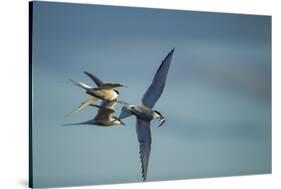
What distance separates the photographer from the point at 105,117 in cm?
598

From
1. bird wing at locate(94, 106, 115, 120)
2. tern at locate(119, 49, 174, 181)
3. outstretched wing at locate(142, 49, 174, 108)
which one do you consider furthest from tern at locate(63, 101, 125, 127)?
outstretched wing at locate(142, 49, 174, 108)

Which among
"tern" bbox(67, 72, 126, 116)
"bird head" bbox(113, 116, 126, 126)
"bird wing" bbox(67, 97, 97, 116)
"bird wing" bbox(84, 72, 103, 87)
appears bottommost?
"bird head" bbox(113, 116, 126, 126)

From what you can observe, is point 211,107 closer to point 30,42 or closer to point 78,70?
point 78,70

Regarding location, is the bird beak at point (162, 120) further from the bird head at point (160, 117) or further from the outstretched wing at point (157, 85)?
the outstretched wing at point (157, 85)

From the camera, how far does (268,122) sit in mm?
→ 6805

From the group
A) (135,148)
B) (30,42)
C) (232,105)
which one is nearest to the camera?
(30,42)

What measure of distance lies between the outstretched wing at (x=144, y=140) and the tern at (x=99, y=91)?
35cm

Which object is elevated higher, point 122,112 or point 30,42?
point 30,42

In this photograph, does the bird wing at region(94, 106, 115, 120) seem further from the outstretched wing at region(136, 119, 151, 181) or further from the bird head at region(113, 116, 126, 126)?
the outstretched wing at region(136, 119, 151, 181)

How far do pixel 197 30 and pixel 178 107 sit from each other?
2.48ft

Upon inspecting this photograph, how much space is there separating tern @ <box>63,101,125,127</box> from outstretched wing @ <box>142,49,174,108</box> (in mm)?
318

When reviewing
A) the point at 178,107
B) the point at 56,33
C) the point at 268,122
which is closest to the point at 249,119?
the point at 268,122

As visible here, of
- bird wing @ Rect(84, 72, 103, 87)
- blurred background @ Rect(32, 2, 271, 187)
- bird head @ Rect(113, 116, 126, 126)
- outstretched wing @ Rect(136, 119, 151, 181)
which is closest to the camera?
blurred background @ Rect(32, 2, 271, 187)

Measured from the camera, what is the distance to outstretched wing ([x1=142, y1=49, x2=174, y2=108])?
20.2 feet
